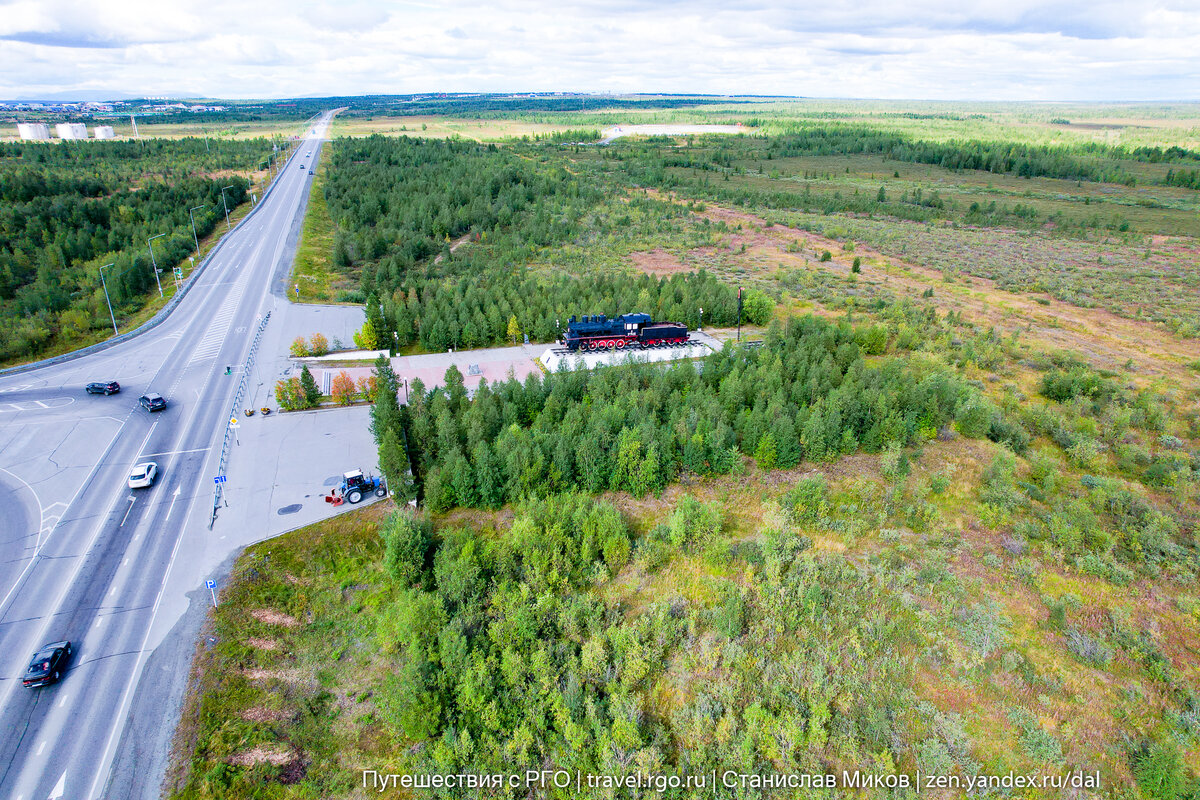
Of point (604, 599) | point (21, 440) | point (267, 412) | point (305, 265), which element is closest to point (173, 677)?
point (604, 599)

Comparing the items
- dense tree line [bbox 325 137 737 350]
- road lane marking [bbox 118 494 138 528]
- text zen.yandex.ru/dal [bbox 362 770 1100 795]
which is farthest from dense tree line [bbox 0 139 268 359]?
text zen.yandex.ru/dal [bbox 362 770 1100 795]

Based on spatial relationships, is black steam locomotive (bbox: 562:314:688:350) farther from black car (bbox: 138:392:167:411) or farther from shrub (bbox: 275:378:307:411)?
black car (bbox: 138:392:167:411)

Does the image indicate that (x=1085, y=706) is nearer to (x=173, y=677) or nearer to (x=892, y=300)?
(x=173, y=677)

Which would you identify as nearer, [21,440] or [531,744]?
[531,744]

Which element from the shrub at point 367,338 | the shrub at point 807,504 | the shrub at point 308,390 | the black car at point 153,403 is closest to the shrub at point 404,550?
the shrub at point 807,504

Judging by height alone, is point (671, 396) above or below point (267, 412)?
above

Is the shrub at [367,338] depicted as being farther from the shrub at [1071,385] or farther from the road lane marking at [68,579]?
the shrub at [1071,385]

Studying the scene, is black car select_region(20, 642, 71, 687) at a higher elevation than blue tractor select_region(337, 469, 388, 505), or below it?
below
